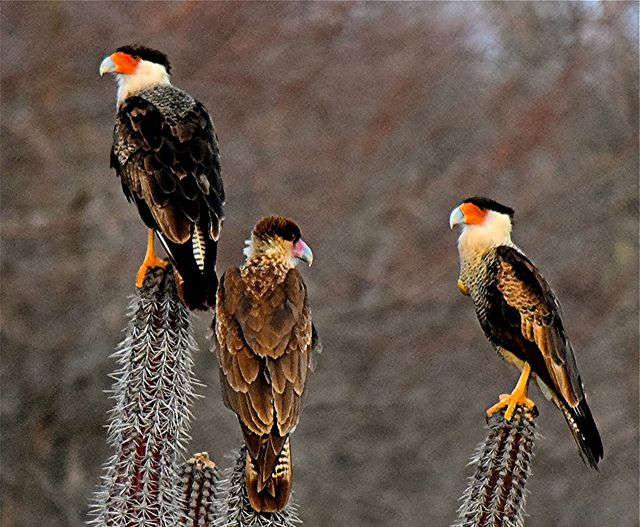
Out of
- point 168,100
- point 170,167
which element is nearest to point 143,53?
point 168,100

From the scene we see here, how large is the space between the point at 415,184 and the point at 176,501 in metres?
8.13

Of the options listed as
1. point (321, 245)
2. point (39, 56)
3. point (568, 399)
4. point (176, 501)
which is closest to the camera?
point (176, 501)

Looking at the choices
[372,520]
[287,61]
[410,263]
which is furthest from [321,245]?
[372,520]

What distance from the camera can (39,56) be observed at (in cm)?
926

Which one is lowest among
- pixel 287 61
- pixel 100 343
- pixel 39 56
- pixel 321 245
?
pixel 100 343

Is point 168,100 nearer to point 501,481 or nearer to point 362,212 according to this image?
point 501,481

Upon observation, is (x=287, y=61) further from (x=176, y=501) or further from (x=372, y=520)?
(x=176, y=501)

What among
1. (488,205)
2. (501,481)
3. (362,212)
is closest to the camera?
(501,481)

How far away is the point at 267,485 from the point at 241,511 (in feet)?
0.40

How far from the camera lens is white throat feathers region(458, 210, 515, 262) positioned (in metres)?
3.60

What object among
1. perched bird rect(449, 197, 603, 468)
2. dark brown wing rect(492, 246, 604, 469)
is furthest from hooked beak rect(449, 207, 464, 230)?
dark brown wing rect(492, 246, 604, 469)

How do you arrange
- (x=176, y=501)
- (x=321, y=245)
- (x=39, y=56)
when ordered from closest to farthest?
(x=176, y=501)
(x=39, y=56)
(x=321, y=245)

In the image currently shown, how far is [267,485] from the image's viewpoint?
9.20ft

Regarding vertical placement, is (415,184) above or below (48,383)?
above
